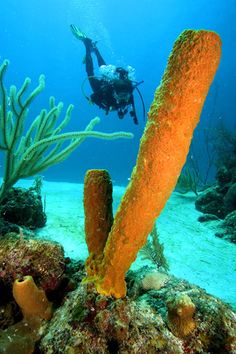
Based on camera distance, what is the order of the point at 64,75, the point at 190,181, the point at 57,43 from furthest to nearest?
1. the point at 64,75
2. the point at 57,43
3. the point at 190,181

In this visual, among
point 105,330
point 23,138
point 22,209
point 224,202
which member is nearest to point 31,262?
point 105,330

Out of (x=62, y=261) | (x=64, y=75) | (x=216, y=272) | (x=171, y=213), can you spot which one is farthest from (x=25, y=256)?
(x=64, y=75)

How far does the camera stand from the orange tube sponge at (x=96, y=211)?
209cm

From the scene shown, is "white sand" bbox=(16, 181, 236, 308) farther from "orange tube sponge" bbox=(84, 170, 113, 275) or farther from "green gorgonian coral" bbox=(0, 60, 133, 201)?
"orange tube sponge" bbox=(84, 170, 113, 275)

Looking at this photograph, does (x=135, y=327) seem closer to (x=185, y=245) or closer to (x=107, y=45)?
(x=185, y=245)

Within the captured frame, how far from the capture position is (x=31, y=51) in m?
84.9

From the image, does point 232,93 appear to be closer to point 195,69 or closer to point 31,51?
point 31,51

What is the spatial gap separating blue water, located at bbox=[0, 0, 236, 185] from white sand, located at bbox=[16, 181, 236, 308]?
113 ft

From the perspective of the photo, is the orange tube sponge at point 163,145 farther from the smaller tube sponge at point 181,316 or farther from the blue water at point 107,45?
the blue water at point 107,45

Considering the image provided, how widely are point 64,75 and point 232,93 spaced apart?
59376 mm

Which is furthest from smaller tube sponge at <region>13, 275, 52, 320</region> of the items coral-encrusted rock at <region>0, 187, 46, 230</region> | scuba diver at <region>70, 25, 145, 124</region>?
scuba diver at <region>70, 25, 145, 124</region>

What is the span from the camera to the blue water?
5553 centimetres

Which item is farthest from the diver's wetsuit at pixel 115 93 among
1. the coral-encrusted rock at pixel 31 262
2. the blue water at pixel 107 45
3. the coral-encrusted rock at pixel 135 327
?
the blue water at pixel 107 45

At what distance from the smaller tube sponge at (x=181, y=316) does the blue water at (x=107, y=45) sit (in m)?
40.1
